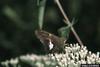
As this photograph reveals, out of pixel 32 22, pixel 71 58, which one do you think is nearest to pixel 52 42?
pixel 71 58

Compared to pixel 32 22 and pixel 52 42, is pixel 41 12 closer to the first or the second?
pixel 52 42

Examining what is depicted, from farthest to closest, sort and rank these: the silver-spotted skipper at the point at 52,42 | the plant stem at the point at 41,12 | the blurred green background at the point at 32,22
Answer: the blurred green background at the point at 32,22
the plant stem at the point at 41,12
the silver-spotted skipper at the point at 52,42

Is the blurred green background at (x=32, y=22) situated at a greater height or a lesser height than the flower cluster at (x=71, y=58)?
greater

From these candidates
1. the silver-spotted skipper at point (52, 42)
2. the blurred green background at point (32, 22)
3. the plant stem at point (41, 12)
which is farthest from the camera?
the blurred green background at point (32, 22)

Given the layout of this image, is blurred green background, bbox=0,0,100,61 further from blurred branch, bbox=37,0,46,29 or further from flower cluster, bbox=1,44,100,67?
flower cluster, bbox=1,44,100,67

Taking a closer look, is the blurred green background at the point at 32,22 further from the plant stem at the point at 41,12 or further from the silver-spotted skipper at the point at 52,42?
the silver-spotted skipper at the point at 52,42

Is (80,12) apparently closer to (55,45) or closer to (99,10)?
(99,10)

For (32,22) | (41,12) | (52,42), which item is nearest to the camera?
(52,42)

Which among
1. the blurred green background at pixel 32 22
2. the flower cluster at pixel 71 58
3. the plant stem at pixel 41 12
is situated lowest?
the flower cluster at pixel 71 58

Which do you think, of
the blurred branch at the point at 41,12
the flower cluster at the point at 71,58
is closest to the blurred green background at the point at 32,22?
the blurred branch at the point at 41,12
